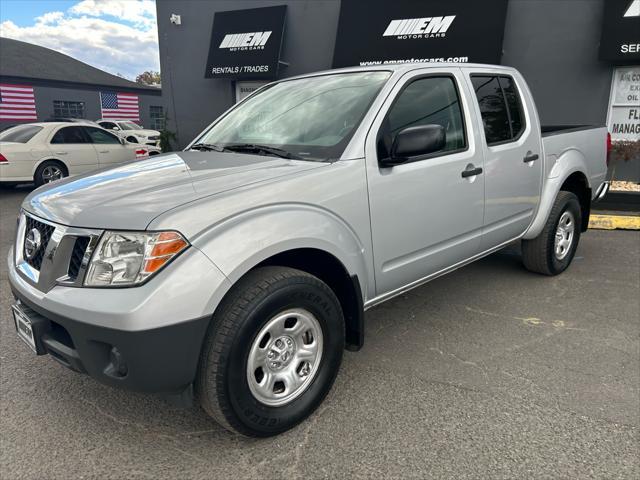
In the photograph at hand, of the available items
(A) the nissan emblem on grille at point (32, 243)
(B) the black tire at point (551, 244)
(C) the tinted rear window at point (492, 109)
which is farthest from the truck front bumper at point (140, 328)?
(B) the black tire at point (551, 244)

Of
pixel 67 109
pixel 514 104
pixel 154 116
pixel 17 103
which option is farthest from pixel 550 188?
pixel 154 116

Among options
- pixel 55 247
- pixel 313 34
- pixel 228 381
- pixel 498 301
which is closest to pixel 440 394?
pixel 228 381

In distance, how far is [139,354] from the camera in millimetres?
1994

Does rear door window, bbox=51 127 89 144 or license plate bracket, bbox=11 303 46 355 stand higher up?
rear door window, bbox=51 127 89 144

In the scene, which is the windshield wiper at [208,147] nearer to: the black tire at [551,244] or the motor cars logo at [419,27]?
the black tire at [551,244]

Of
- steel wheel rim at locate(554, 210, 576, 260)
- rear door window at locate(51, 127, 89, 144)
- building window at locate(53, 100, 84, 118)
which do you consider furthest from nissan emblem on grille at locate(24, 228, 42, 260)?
building window at locate(53, 100, 84, 118)

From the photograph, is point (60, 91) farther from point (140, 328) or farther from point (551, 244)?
point (140, 328)

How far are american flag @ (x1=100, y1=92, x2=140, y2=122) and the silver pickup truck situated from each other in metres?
30.8

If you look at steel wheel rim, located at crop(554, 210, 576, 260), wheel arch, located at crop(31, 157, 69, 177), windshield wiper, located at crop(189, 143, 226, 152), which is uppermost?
wheel arch, located at crop(31, 157, 69, 177)

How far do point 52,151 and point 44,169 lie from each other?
417 millimetres

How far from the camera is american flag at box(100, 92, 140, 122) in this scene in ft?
102

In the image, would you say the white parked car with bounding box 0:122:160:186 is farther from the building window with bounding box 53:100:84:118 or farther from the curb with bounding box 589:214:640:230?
the building window with bounding box 53:100:84:118

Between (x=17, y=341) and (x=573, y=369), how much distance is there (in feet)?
12.5

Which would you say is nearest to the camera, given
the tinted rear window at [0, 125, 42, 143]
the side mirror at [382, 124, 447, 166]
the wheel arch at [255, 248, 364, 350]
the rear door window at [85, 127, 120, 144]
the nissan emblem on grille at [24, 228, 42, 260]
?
the nissan emblem on grille at [24, 228, 42, 260]
